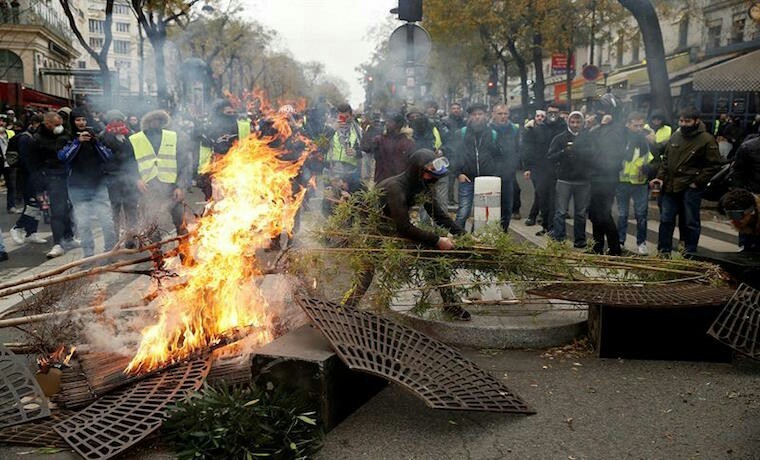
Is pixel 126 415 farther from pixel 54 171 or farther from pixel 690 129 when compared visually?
pixel 690 129

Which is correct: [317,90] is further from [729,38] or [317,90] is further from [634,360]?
[634,360]

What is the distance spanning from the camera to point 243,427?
11.8 ft

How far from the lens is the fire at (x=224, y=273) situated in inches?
187

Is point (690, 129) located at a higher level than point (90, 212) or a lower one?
higher

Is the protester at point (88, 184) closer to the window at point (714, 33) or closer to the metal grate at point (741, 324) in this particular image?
the metal grate at point (741, 324)

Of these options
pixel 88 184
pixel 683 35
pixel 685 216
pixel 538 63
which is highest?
pixel 683 35

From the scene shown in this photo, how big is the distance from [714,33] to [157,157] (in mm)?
30146

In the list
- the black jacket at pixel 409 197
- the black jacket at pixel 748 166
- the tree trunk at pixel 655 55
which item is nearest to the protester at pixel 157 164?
the black jacket at pixel 409 197

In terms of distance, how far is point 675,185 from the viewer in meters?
8.59

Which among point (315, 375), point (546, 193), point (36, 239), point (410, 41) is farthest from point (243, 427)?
point (410, 41)

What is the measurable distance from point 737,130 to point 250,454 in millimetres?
18024

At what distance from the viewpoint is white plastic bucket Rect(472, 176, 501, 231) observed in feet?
27.7

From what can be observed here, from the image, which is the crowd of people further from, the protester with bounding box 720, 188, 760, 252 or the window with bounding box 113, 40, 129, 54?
the window with bounding box 113, 40, 129, 54

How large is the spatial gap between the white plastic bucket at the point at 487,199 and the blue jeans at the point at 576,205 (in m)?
1.11
